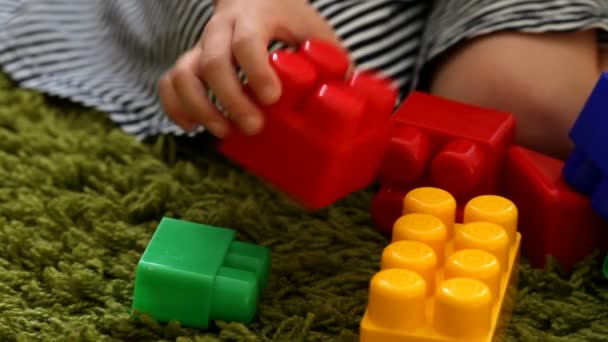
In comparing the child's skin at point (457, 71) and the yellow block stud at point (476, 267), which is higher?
the child's skin at point (457, 71)

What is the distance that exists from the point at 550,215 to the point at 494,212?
0.09 m

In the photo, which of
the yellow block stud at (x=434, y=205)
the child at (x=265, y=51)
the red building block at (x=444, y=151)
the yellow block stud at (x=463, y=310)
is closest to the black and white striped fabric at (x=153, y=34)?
the child at (x=265, y=51)

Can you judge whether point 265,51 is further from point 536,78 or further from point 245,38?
point 536,78

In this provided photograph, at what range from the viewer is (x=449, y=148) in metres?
0.65

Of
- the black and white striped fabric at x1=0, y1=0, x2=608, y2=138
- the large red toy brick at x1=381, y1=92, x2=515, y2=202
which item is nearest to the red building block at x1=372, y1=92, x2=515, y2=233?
the large red toy brick at x1=381, y1=92, x2=515, y2=202

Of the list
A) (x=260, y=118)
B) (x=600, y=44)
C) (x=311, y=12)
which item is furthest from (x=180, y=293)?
(x=600, y=44)

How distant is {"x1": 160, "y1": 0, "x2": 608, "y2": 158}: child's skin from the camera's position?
1.99 feet

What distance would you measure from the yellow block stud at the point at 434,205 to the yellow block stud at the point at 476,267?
5cm

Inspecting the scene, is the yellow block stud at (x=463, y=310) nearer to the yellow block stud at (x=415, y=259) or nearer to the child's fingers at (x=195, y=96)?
the yellow block stud at (x=415, y=259)

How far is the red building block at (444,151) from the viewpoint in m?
0.64

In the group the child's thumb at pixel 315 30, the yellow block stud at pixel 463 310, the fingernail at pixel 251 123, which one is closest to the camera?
the yellow block stud at pixel 463 310

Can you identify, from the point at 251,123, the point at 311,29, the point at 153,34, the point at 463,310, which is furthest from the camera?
the point at 153,34

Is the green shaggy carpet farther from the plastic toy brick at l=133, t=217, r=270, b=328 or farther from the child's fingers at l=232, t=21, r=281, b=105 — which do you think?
the child's fingers at l=232, t=21, r=281, b=105

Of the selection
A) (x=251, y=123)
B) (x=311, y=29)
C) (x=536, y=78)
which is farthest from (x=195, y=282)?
(x=536, y=78)
